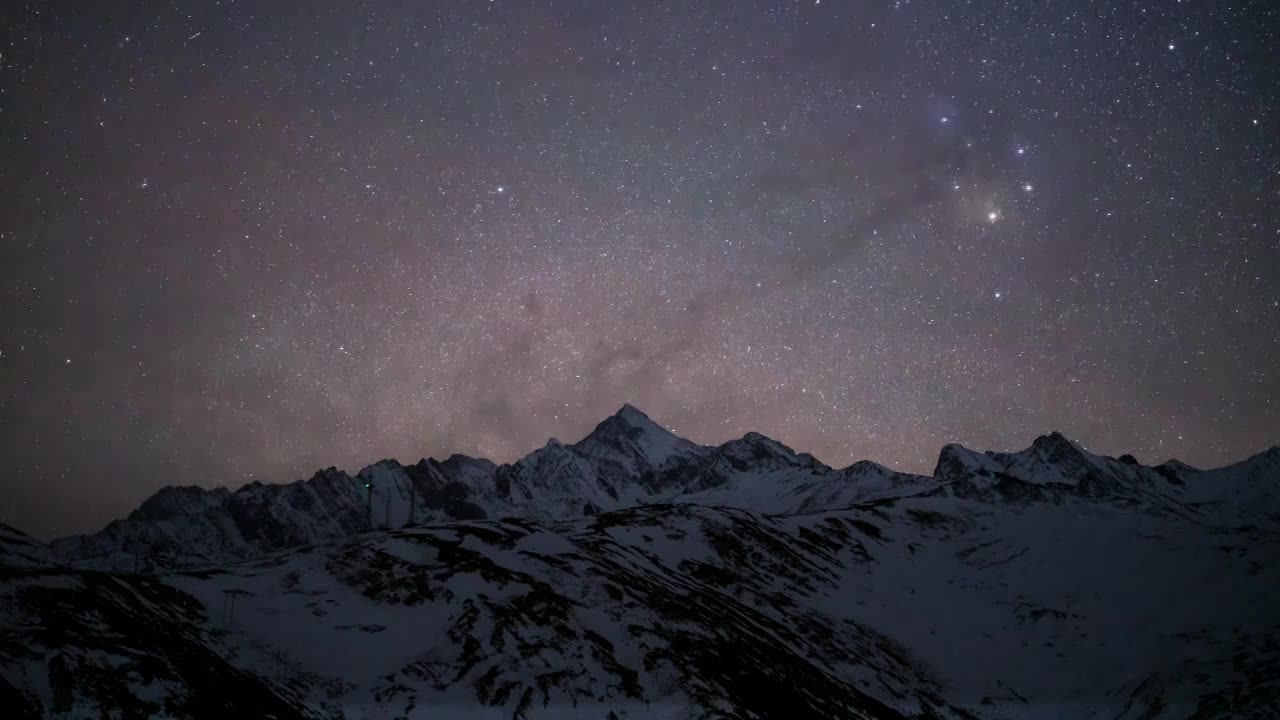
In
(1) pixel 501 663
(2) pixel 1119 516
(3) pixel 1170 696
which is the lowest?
(3) pixel 1170 696

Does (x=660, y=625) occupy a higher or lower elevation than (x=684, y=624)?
higher

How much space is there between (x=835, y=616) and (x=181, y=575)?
8175 cm

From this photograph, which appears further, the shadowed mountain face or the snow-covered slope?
the snow-covered slope

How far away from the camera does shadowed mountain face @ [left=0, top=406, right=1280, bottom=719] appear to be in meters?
46.7

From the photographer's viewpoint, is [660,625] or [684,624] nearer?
[660,625]

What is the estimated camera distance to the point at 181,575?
67562 mm

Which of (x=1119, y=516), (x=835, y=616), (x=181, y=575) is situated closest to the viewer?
(x=181, y=575)

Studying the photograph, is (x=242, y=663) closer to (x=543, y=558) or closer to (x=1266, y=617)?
(x=543, y=558)

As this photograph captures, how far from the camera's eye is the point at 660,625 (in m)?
75.4

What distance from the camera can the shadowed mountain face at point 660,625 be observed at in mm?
46688

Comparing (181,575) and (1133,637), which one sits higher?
(181,575)

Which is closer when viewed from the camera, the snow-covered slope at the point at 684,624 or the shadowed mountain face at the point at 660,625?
the shadowed mountain face at the point at 660,625

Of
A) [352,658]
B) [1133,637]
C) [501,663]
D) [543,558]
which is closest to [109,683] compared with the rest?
[352,658]

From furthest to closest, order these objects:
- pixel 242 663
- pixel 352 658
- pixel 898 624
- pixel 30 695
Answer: pixel 898 624, pixel 352 658, pixel 242 663, pixel 30 695
